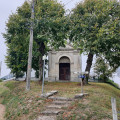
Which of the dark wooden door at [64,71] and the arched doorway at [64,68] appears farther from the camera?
the dark wooden door at [64,71]

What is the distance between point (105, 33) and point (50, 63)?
12.8 metres

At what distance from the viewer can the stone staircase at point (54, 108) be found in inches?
264

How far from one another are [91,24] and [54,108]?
9.17 m

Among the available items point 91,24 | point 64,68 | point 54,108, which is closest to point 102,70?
point 64,68

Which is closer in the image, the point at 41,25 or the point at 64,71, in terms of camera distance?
the point at 41,25

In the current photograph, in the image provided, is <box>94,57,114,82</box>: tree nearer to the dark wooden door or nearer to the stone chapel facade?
the stone chapel facade

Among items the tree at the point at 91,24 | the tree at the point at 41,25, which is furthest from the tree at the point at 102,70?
the tree at the point at 41,25

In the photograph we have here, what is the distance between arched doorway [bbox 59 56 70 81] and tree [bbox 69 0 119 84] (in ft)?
29.6

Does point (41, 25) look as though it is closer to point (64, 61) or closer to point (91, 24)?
point (91, 24)

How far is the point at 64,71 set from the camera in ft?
79.8

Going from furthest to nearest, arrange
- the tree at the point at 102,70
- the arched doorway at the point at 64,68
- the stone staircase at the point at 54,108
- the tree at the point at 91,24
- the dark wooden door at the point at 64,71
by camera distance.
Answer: the tree at the point at 102,70 < the dark wooden door at the point at 64,71 < the arched doorway at the point at 64,68 < the tree at the point at 91,24 < the stone staircase at the point at 54,108

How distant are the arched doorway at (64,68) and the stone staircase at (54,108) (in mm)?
14975

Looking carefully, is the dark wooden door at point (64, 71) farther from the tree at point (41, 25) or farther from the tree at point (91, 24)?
the tree at point (91, 24)

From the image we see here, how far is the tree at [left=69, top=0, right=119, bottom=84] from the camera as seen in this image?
502 inches
